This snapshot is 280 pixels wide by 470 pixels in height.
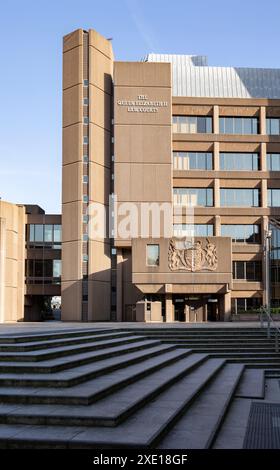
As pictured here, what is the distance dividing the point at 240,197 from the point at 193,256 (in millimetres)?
12154

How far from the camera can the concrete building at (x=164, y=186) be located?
48062 millimetres

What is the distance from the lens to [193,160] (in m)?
56.7

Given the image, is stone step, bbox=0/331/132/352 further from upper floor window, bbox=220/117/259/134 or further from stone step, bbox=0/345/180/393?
upper floor window, bbox=220/117/259/134

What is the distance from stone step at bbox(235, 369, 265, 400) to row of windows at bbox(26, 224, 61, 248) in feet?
144

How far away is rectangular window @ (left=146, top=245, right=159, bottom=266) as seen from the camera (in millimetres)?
Answer: 47656

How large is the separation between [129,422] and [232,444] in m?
1.91

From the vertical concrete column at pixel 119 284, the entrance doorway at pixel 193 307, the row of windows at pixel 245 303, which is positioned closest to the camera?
the entrance doorway at pixel 193 307

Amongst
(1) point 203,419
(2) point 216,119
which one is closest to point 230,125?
(2) point 216,119

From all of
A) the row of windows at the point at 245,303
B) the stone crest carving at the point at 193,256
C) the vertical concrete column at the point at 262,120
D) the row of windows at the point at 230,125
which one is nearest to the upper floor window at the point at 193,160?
the row of windows at the point at 230,125

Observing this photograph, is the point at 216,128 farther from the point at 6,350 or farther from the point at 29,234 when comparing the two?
the point at 6,350

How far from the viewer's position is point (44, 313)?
67125mm

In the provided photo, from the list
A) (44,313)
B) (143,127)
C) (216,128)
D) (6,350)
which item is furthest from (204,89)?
(6,350)

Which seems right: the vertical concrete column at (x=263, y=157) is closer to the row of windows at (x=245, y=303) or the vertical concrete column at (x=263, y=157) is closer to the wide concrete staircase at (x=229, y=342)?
the row of windows at (x=245, y=303)

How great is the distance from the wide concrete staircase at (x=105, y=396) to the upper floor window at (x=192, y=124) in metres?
42.9
